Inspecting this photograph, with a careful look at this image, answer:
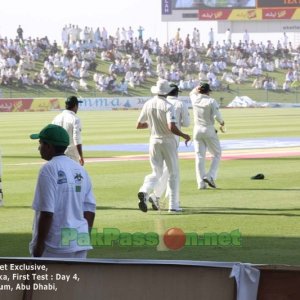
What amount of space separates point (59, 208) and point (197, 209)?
8.58 metres

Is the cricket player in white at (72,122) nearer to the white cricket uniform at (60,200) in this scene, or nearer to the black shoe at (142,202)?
the black shoe at (142,202)

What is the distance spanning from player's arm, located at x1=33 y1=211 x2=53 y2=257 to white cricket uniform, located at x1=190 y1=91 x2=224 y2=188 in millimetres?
11302

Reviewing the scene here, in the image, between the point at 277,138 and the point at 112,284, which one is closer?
the point at 112,284

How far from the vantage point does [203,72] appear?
246ft

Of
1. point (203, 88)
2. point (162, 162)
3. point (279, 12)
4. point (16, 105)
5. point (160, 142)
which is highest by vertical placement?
point (203, 88)

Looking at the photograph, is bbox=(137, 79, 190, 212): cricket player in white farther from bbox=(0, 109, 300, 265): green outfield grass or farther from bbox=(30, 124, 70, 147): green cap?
bbox=(30, 124, 70, 147): green cap

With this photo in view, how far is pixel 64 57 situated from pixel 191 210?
57248 mm

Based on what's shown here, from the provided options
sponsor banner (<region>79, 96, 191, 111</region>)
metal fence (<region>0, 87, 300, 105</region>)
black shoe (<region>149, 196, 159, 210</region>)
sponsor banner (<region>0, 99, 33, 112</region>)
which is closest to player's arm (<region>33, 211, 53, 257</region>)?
black shoe (<region>149, 196, 159, 210</region>)

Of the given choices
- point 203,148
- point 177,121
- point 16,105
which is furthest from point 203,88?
point 16,105

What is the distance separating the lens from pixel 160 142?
15250mm

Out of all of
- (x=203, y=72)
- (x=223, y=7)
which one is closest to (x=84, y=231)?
(x=203, y=72)

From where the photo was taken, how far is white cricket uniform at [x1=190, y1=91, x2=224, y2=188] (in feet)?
60.9

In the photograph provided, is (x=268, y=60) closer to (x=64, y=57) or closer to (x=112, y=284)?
(x=64, y=57)

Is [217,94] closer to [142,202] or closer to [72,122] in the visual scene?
[72,122]
